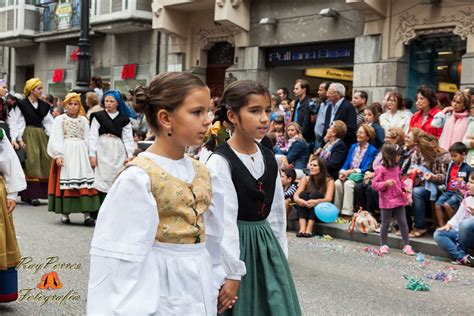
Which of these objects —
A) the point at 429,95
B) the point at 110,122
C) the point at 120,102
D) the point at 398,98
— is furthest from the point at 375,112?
the point at 110,122

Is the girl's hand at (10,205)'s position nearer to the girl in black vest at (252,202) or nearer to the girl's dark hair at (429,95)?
the girl in black vest at (252,202)

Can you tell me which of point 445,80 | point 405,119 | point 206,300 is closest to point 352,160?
point 405,119

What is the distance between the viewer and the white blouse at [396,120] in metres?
10.8

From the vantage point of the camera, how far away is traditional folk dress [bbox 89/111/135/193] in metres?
10.1

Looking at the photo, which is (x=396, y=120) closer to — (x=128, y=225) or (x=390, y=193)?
(x=390, y=193)

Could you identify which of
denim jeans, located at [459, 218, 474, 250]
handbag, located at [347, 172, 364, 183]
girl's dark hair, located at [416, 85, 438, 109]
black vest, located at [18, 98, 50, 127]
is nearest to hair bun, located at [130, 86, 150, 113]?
denim jeans, located at [459, 218, 474, 250]

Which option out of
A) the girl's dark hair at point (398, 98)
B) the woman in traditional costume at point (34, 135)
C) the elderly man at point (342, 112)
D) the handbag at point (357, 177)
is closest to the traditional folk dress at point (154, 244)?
the handbag at point (357, 177)

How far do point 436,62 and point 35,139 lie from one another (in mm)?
8467

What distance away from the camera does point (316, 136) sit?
12.1m

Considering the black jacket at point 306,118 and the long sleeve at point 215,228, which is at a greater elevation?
the black jacket at point 306,118

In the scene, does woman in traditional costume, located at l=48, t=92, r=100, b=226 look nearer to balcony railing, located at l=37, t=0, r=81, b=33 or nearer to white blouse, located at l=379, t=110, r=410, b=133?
white blouse, located at l=379, t=110, r=410, b=133

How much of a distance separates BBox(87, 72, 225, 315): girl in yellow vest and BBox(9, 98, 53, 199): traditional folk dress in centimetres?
956

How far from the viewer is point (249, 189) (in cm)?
381

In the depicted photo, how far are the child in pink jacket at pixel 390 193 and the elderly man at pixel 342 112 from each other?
214cm
